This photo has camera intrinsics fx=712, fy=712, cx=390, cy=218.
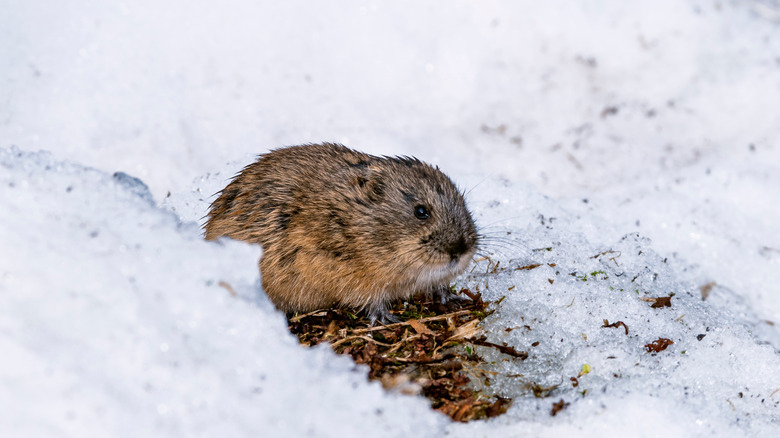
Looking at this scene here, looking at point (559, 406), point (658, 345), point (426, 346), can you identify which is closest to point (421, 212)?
point (426, 346)

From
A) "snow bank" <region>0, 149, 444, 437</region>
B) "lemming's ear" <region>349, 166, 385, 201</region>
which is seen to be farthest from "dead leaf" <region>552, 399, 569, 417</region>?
"lemming's ear" <region>349, 166, 385, 201</region>

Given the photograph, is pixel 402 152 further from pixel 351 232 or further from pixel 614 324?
pixel 614 324

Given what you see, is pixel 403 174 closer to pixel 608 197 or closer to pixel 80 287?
pixel 80 287

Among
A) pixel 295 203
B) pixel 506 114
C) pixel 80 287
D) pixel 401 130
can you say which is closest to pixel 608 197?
pixel 506 114

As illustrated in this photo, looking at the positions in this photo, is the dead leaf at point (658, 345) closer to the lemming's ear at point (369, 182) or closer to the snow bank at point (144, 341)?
the snow bank at point (144, 341)

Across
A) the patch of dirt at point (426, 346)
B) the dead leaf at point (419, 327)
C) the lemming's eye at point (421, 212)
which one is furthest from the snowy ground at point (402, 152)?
the lemming's eye at point (421, 212)
